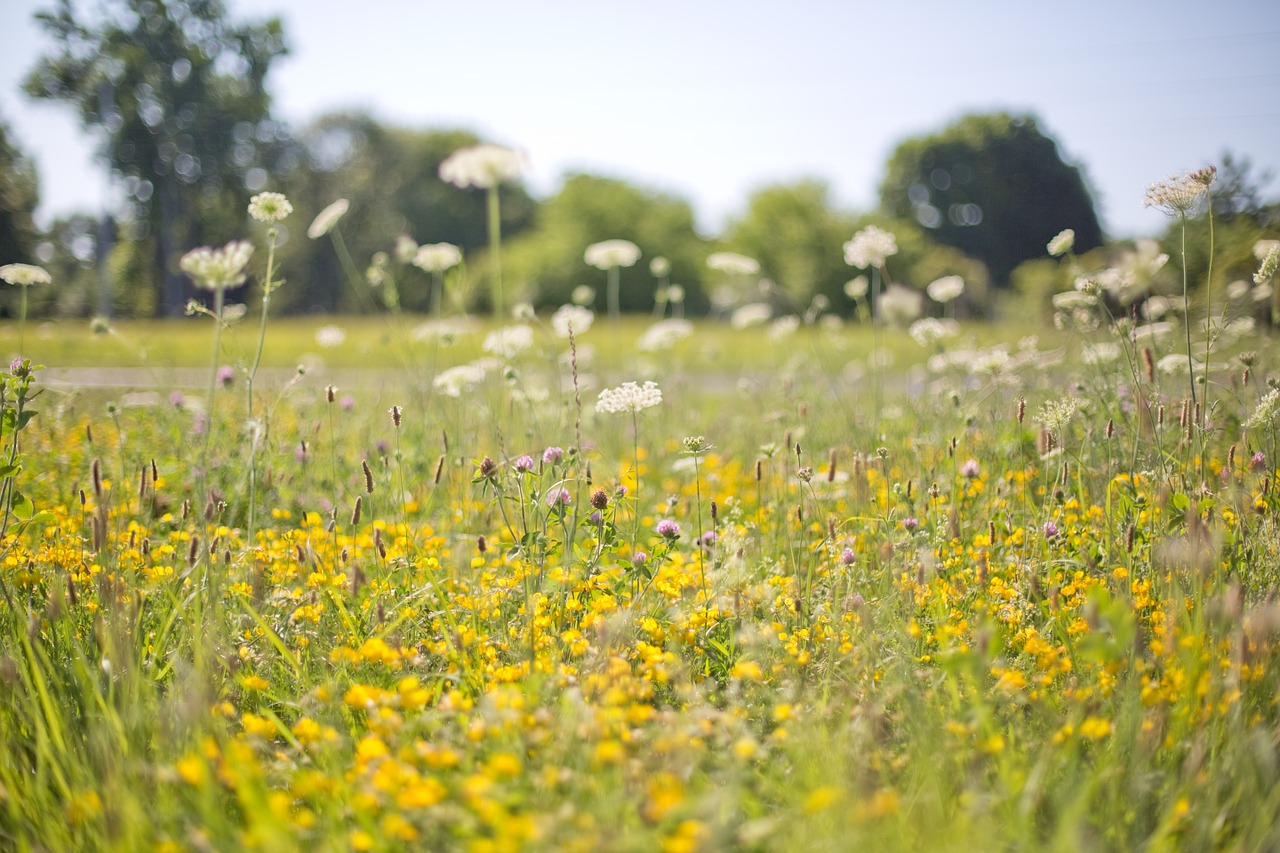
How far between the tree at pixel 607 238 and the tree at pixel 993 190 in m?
11.0

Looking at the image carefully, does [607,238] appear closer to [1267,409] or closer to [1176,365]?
[1176,365]

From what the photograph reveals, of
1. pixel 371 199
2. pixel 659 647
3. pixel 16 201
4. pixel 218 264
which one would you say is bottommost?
pixel 659 647

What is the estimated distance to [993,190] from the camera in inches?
893

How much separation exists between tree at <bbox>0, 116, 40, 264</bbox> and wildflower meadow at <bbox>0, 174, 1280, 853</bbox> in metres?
26.5

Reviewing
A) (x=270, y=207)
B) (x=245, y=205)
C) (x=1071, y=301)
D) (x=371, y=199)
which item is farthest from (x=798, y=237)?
(x=270, y=207)

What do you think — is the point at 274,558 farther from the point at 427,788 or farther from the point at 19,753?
the point at 427,788

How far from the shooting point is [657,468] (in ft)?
13.5

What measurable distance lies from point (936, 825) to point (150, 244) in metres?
33.1

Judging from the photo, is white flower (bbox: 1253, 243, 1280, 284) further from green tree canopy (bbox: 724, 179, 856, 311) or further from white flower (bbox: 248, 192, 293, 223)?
green tree canopy (bbox: 724, 179, 856, 311)

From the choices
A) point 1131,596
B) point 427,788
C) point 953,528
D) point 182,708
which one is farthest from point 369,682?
point 1131,596

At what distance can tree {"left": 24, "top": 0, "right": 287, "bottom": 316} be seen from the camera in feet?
80.1

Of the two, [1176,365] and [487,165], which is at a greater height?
[487,165]

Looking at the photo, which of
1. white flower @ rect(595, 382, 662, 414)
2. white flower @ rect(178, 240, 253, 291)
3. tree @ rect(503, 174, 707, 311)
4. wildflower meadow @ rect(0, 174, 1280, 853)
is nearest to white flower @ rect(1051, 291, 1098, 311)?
wildflower meadow @ rect(0, 174, 1280, 853)

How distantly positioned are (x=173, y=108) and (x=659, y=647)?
30.6 metres
